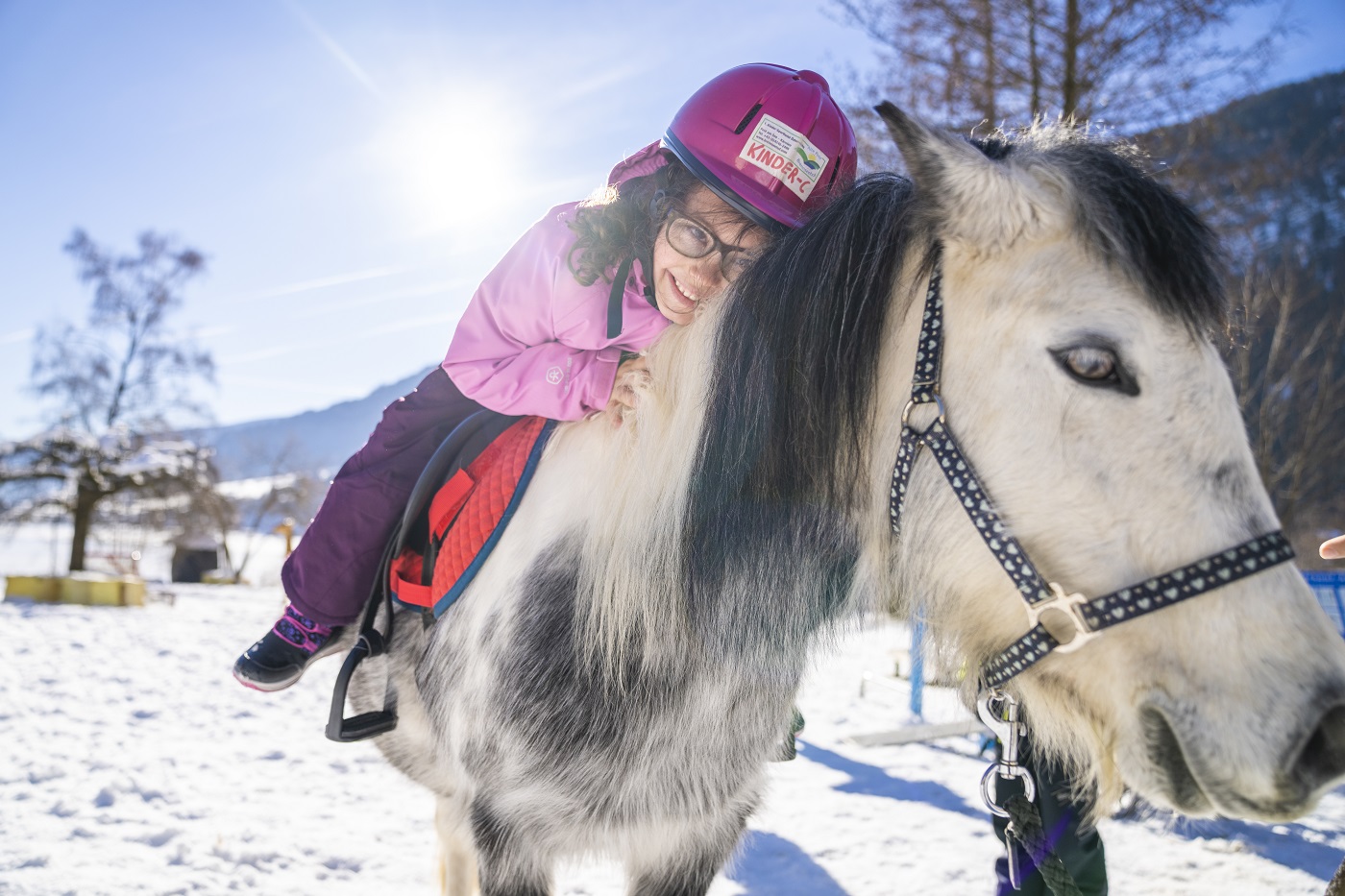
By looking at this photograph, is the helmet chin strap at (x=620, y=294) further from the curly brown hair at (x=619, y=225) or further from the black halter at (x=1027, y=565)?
the black halter at (x=1027, y=565)

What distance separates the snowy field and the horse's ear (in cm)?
111

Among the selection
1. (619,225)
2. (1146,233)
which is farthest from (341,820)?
(1146,233)

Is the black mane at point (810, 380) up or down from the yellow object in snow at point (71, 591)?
up

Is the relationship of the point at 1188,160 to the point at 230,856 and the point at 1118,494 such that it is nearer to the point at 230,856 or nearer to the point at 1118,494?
the point at 1118,494

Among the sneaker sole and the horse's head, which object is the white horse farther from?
the sneaker sole

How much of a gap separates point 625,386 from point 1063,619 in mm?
895

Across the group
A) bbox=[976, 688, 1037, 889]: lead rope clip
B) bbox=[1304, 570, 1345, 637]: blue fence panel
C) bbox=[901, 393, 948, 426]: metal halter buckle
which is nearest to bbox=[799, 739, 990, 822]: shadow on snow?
bbox=[1304, 570, 1345, 637]: blue fence panel

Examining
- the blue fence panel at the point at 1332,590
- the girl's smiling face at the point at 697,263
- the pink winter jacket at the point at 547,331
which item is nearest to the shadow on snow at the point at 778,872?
the pink winter jacket at the point at 547,331

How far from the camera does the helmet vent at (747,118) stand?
1586mm

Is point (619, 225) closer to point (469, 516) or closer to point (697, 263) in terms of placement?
point (697, 263)

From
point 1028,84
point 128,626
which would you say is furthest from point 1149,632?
point 128,626

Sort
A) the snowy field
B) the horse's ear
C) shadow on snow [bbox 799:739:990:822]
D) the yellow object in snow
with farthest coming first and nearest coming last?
the yellow object in snow
shadow on snow [bbox 799:739:990:822]
the snowy field
the horse's ear

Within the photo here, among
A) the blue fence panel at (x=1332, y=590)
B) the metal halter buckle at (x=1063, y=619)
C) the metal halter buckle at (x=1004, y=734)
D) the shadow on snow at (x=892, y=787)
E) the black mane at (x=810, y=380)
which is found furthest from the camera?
the shadow on snow at (x=892, y=787)

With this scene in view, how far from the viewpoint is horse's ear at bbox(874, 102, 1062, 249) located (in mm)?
1054
